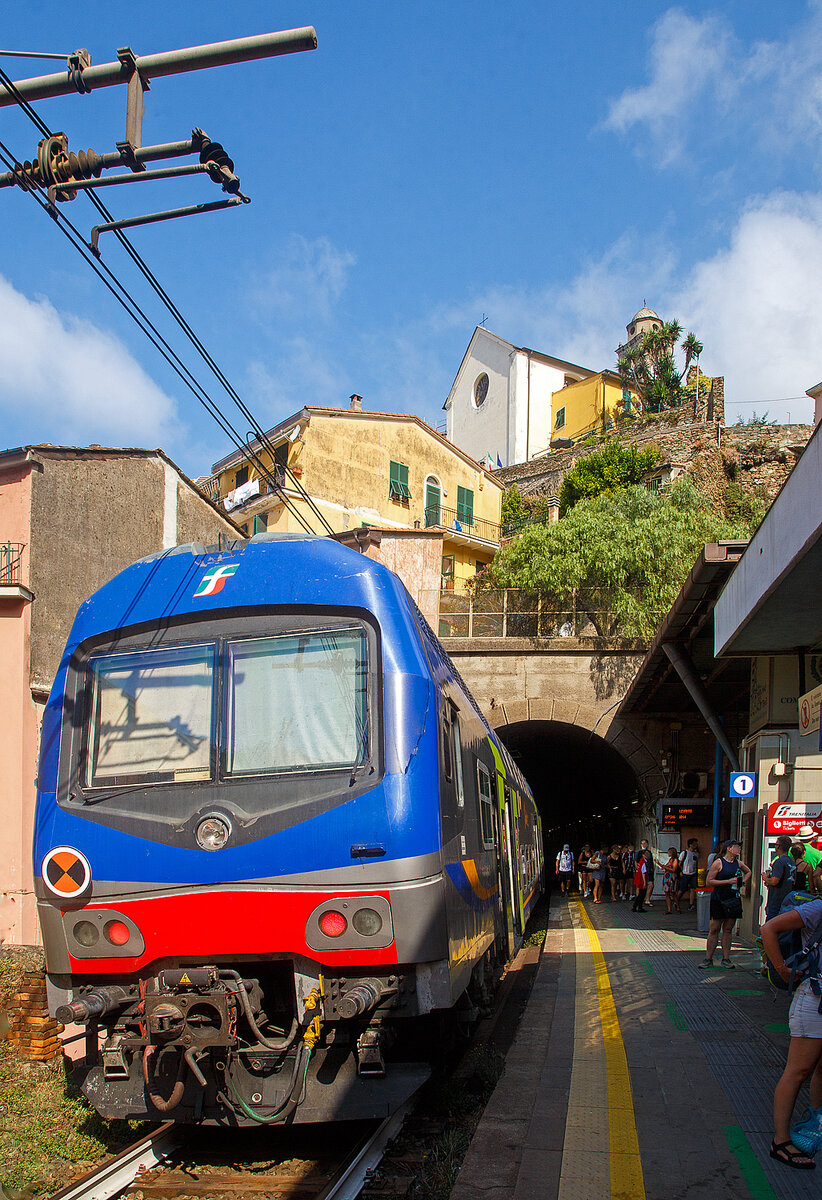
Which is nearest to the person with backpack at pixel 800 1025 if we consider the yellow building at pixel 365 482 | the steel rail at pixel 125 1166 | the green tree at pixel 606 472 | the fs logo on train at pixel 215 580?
the steel rail at pixel 125 1166

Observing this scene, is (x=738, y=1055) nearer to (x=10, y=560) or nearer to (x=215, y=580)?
(x=215, y=580)

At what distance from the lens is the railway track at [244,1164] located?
16.0 ft

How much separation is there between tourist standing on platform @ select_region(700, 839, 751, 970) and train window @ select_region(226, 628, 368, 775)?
6.78 meters

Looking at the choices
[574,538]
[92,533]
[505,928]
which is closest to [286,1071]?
[505,928]

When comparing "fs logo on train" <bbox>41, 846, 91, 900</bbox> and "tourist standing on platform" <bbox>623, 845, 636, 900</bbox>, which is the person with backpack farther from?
"tourist standing on platform" <bbox>623, 845, 636, 900</bbox>

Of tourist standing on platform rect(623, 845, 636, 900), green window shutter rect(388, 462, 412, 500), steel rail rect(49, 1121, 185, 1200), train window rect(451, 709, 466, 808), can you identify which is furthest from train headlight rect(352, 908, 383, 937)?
green window shutter rect(388, 462, 412, 500)

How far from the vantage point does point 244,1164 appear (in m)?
5.38

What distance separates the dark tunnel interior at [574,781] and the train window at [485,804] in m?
16.4

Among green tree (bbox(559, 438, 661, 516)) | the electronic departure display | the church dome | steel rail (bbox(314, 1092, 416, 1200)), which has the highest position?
the church dome

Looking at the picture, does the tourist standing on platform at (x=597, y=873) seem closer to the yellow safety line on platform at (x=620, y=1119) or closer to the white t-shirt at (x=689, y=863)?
the white t-shirt at (x=689, y=863)

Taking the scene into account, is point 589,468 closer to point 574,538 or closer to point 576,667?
point 574,538

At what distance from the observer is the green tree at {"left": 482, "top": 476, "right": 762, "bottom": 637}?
26703mm

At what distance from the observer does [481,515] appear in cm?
4172

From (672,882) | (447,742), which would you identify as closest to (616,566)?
(672,882)
